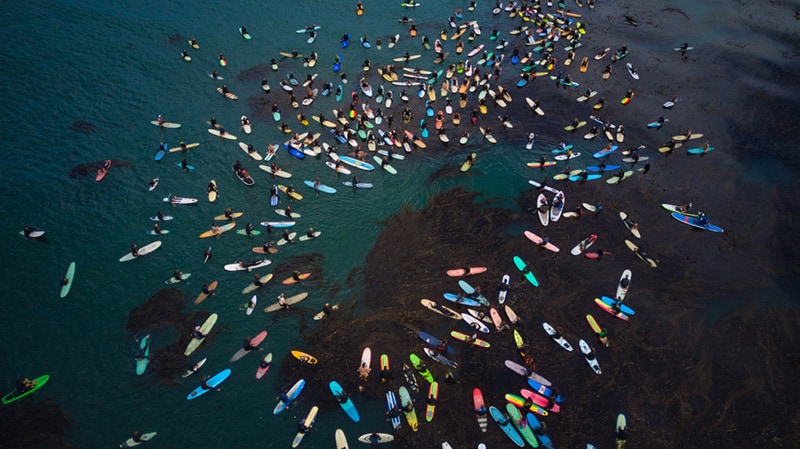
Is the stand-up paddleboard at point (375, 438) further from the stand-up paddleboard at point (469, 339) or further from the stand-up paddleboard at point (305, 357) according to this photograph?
the stand-up paddleboard at point (469, 339)

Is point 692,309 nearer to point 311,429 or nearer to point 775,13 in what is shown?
point 311,429

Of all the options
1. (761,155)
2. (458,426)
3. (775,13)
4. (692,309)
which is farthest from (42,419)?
(775,13)

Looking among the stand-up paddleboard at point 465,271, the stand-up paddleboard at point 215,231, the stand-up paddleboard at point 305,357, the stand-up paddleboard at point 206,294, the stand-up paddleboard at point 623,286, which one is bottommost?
the stand-up paddleboard at point 623,286

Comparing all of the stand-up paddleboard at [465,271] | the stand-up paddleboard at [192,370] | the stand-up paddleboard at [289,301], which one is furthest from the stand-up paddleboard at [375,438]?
the stand-up paddleboard at [465,271]

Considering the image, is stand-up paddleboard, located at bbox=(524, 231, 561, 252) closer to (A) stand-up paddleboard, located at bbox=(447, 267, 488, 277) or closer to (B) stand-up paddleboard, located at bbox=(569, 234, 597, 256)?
(B) stand-up paddleboard, located at bbox=(569, 234, 597, 256)

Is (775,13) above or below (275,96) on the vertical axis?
below

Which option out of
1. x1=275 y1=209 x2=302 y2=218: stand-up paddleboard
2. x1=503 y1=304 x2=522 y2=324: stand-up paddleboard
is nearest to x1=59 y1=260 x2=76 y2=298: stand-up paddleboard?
x1=275 y1=209 x2=302 y2=218: stand-up paddleboard

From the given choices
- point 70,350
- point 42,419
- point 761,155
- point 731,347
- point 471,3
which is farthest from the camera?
point 471,3

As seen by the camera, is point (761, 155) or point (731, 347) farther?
point (761, 155)
